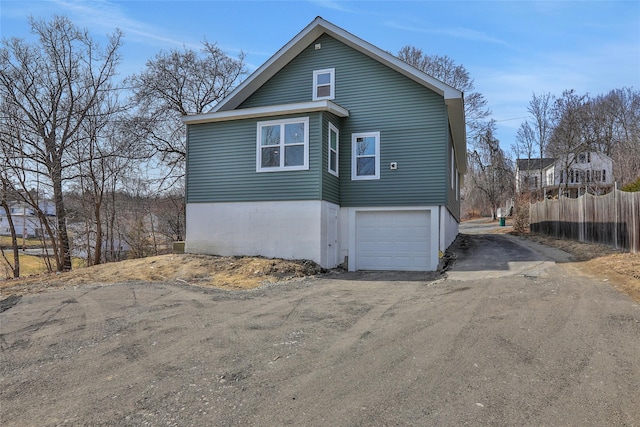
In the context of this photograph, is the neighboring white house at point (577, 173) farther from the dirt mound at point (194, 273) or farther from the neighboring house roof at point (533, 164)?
the dirt mound at point (194, 273)

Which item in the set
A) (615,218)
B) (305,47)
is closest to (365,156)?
(305,47)

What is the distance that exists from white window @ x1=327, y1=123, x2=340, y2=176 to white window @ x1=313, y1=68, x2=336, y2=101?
1.67m

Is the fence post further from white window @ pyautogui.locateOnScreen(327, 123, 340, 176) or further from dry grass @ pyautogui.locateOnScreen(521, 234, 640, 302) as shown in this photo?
white window @ pyautogui.locateOnScreen(327, 123, 340, 176)

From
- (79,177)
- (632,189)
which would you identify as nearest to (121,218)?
(79,177)

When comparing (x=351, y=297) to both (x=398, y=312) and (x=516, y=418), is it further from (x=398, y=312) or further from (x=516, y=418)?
(x=516, y=418)

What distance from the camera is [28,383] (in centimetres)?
427

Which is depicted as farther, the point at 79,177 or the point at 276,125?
the point at 79,177

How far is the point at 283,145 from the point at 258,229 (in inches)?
105

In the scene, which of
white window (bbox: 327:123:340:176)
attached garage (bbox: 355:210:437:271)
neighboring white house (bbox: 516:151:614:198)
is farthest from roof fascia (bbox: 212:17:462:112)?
neighboring white house (bbox: 516:151:614:198)

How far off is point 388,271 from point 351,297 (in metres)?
4.44

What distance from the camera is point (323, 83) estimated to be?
13828 millimetres

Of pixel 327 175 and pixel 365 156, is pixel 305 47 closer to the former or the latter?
pixel 365 156

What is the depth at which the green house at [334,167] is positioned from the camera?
11.9 metres

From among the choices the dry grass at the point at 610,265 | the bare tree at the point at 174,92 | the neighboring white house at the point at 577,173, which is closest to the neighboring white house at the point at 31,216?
the bare tree at the point at 174,92
